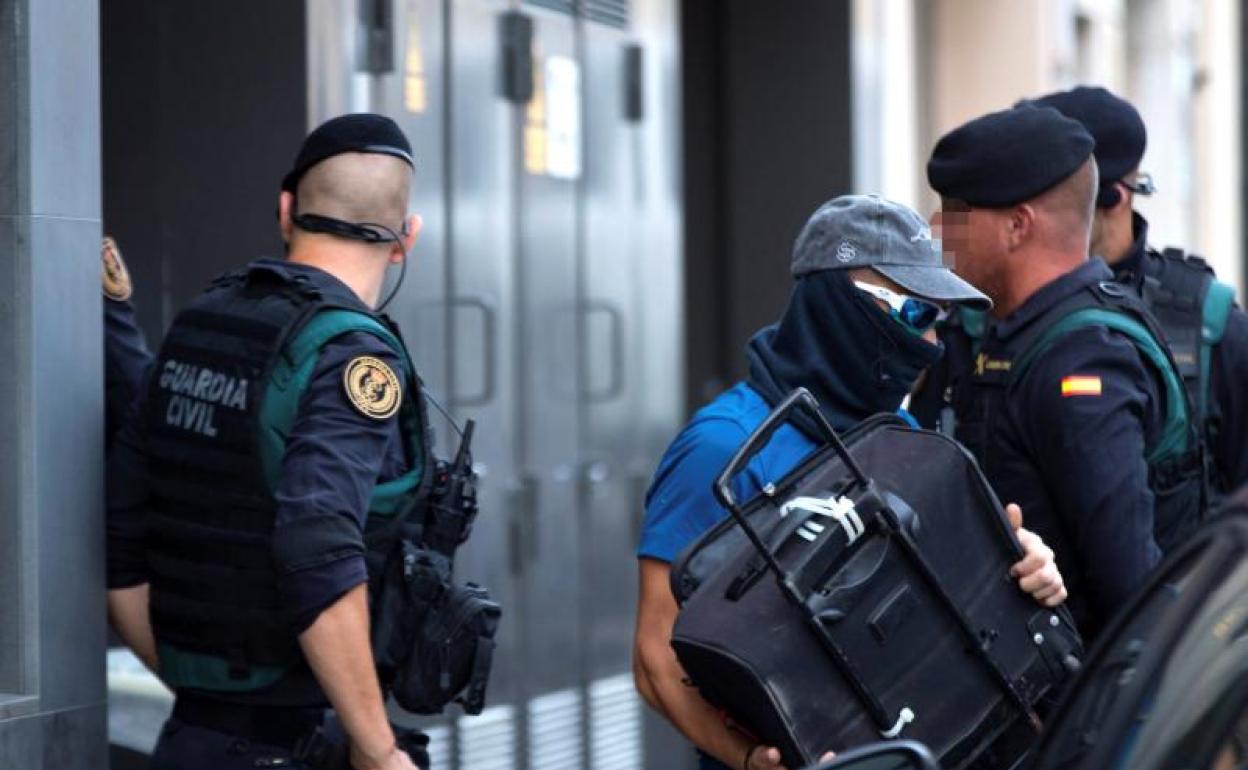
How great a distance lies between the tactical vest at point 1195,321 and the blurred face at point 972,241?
684 millimetres

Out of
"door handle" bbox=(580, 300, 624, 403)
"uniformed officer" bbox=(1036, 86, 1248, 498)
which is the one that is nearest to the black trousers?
"uniformed officer" bbox=(1036, 86, 1248, 498)

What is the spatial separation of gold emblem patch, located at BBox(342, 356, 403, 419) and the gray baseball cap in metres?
0.68

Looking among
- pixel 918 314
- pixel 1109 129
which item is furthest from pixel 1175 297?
pixel 918 314

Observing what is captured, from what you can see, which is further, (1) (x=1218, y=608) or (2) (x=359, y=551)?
(2) (x=359, y=551)

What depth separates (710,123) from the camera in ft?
28.1

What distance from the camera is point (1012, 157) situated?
383cm

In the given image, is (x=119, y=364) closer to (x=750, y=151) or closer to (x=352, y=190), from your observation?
(x=352, y=190)

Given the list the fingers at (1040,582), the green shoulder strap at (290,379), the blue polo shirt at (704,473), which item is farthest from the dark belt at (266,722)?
the fingers at (1040,582)

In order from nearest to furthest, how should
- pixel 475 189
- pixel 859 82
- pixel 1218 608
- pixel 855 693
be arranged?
pixel 1218 608, pixel 855 693, pixel 475 189, pixel 859 82

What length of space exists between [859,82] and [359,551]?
537 centimetres

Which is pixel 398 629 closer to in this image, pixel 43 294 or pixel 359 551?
pixel 359 551

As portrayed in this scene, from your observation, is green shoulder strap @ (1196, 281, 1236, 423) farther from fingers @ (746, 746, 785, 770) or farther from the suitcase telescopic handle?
fingers @ (746, 746, 785, 770)

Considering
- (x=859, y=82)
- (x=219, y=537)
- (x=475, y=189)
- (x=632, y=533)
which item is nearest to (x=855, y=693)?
(x=219, y=537)

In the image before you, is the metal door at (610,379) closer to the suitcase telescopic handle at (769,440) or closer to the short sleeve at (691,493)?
the short sleeve at (691,493)
